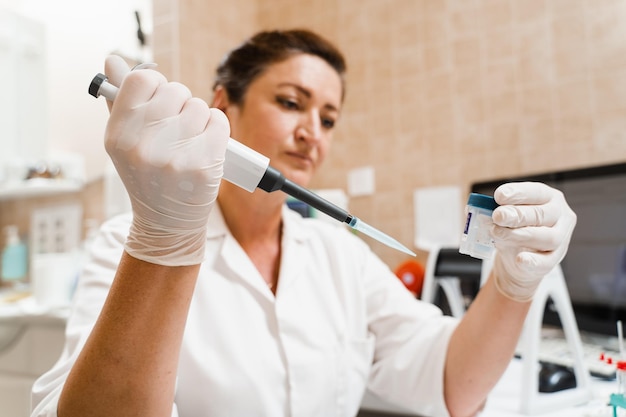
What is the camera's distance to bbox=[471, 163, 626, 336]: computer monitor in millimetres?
1102

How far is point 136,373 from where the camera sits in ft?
1.52

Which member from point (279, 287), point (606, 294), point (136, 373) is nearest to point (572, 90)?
point (606, 294)

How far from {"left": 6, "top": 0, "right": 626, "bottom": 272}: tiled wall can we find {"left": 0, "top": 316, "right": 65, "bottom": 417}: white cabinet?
0.97 m

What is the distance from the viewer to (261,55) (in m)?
0.92

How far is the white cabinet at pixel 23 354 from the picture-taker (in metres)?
1.27

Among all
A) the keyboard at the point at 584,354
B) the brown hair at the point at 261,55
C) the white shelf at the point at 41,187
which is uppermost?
the brown hair at the point at 261,55

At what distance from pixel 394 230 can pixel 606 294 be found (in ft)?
2.32

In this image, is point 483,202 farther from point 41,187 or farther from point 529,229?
point 41,187

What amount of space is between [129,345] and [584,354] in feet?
3.23

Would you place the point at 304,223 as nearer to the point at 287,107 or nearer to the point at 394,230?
the point at 287,107

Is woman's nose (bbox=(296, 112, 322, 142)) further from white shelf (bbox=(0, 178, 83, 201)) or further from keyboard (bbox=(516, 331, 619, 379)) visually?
white shelf (bbox=(0, 178, 83, 201))

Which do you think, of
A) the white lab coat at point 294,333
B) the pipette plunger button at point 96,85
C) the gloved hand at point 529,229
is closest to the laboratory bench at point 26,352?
the white lab coat at point 294,333

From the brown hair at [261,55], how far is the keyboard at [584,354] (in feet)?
2.51

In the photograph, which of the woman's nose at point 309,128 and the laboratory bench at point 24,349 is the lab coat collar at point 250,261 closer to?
the woman's nose at point 309,128
